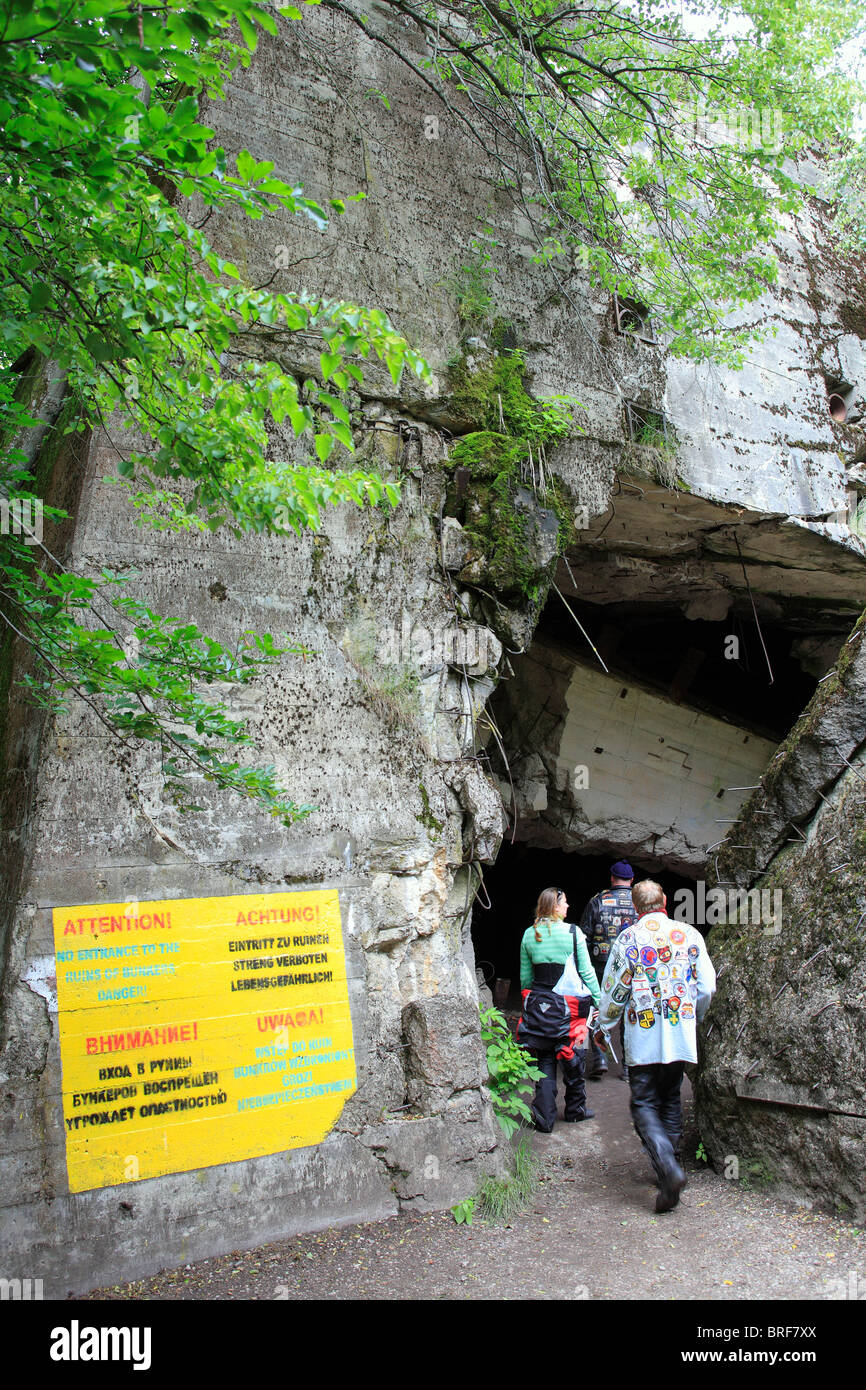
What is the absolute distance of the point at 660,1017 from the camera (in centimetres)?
424

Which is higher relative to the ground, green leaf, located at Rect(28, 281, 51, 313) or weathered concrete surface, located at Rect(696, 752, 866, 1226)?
green leaf, located at Rect(28, 281, 51, 313)

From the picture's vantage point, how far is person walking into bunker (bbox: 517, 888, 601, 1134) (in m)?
5.23

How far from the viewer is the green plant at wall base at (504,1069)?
4.82 meters

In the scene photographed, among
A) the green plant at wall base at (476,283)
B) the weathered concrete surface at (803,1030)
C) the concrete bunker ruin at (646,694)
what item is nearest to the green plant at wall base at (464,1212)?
the weathered concrete surface at (803,1030)

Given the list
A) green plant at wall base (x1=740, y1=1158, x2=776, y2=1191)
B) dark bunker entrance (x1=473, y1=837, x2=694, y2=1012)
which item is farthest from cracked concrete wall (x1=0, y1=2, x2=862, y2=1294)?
dark bunker entrance (x1=473, y1=837, x2=694, y2=1012)

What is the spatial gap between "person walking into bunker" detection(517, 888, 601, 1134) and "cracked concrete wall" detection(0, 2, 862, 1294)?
0.63 meters

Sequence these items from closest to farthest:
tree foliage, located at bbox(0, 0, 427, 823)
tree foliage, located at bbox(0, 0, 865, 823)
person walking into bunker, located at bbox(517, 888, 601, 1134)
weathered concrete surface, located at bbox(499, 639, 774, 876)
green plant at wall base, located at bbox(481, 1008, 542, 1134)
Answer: tree foliage, located at bbox(0, 0, 427, 823) → tree foliage, located at bbox(0, 0, 865, 823) → green plant at wall base, located at bbox(481, 1008, 542, 1134) → person walking into bunker, located at bbox(517, 888, 601, 1134) → weathered concrete surface, located at bbox(499, 639, 774, 876)

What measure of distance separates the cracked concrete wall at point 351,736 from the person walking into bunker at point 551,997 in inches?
24.7

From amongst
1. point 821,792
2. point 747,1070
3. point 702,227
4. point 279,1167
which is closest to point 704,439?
point 702,227

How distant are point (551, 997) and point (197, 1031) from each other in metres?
2.23

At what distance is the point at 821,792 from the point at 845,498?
361cm

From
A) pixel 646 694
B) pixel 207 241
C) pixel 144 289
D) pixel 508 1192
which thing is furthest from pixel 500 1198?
pixel 646 694

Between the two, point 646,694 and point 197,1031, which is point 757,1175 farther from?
point 646,694

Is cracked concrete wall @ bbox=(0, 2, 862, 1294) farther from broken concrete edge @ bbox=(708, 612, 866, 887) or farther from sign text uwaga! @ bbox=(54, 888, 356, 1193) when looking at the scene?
broken concrete edge @ bbox=(708, 612, 866, 887)
